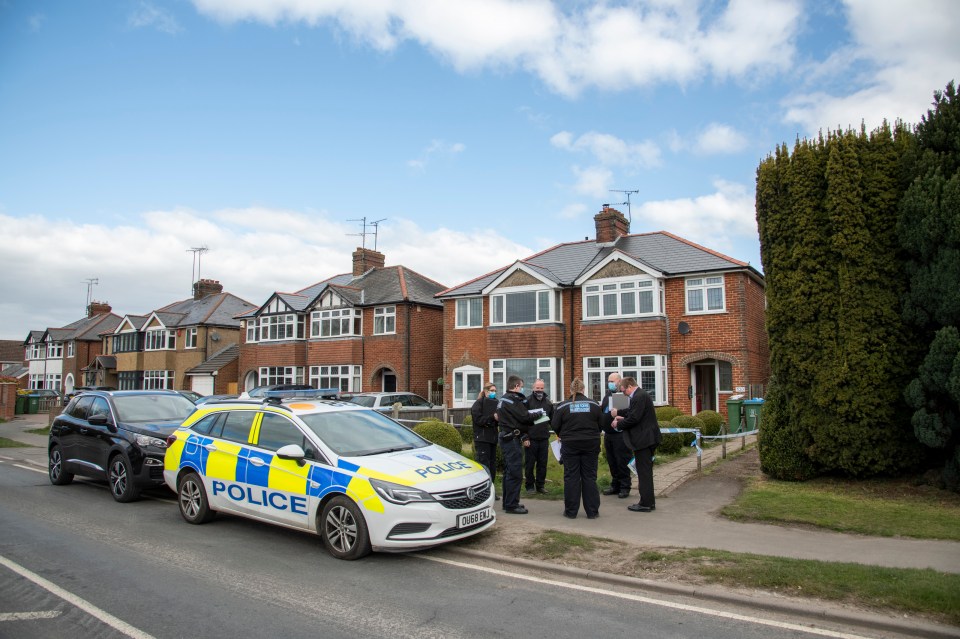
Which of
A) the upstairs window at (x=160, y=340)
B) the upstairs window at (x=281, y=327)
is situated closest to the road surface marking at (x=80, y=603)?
the upstairs window at (x=281, y=327)

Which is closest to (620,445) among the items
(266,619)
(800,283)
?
(800,283)

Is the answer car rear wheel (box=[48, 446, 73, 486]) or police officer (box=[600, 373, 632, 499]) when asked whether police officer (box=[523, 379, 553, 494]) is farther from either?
car rear wheel (box=[48, 446, 73, 486])

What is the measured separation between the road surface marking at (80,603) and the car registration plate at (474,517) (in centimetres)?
302

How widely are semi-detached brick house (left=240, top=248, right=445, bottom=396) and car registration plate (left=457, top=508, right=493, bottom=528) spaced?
76.0 ft

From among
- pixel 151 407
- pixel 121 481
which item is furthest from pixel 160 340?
pixel 121 481

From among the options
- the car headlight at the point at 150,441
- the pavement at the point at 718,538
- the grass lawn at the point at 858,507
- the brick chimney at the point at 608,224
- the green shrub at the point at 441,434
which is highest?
the brick chimney at the point at 608,224

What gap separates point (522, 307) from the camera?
25844 mm

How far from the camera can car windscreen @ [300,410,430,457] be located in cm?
731

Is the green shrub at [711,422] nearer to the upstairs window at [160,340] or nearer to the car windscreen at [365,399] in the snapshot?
the car windscreen at [365,399]

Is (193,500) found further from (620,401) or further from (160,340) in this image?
(160,340)

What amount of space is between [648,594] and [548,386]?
19.4m

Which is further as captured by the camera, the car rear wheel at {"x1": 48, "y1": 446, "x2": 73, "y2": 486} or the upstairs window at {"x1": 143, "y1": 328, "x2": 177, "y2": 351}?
the upstairs window at {"x1": 143, "y1": 328, "x2": 177, "y2": 351}

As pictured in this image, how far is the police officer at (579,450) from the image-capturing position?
841cm

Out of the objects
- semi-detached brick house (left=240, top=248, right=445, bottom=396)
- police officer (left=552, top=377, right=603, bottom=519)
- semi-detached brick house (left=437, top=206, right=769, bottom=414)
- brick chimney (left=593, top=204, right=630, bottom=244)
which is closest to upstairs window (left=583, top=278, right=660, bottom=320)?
semi-detached brick house (left=437, top=206, right=769, bottom=414)
